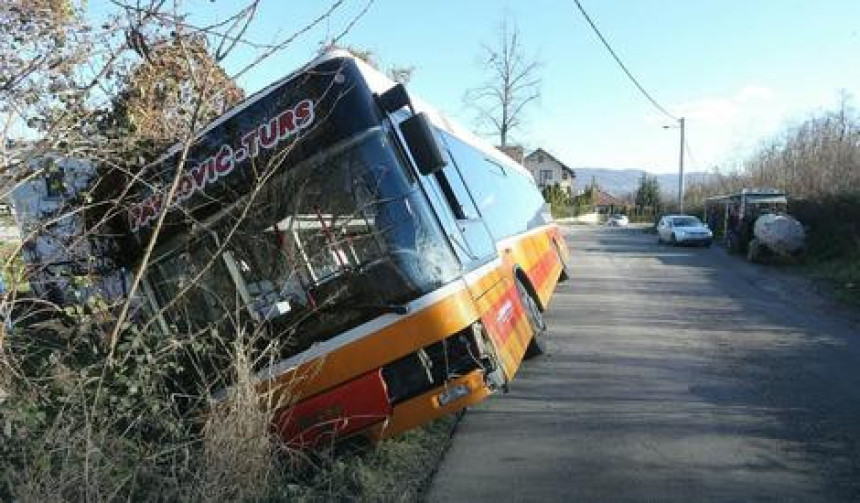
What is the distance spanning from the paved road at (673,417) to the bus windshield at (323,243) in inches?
57.0

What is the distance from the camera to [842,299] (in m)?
16.8

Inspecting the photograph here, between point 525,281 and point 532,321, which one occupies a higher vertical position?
point 525,281

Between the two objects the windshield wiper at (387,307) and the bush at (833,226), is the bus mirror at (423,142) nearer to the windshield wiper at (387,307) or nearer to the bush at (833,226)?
the windshield wiper at (387,307)

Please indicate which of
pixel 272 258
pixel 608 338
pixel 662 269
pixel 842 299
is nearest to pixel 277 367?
pixel 272 258

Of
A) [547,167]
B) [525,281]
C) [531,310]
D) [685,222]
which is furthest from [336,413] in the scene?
[547,167]

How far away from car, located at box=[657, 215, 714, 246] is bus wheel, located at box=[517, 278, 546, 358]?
95.2ft

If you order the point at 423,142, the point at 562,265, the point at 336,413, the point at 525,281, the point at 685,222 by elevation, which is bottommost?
the point at 685,222

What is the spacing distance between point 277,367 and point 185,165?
158 cm

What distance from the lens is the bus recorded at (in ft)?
19.9

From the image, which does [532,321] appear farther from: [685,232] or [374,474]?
[685,232]

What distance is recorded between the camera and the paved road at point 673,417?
5.87 metres

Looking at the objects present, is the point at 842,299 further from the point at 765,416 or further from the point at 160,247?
the point at 160,247

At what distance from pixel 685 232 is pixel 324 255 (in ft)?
112

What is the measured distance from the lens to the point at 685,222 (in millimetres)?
39875
